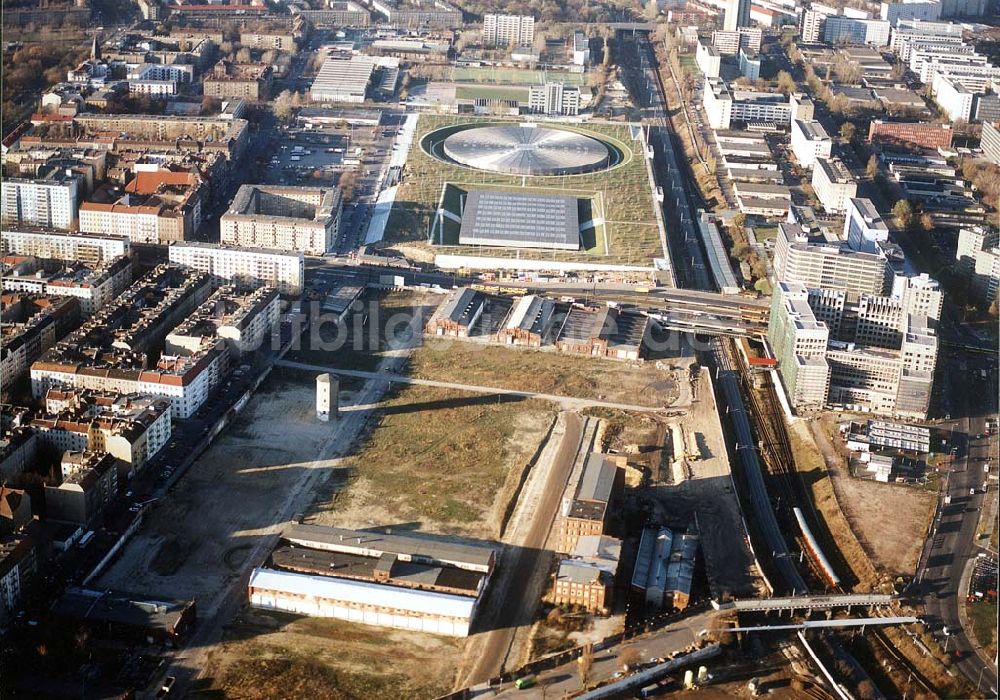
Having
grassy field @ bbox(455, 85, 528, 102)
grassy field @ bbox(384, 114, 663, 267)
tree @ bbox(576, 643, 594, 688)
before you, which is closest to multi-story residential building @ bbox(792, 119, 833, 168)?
grassy field @ bbox(384, 114, 663, 267)

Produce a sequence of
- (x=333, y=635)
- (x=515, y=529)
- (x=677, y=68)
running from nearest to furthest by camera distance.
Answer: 1. (x=333, y=635)
2. (x=515, y=529)
3. (x=677, y=68)

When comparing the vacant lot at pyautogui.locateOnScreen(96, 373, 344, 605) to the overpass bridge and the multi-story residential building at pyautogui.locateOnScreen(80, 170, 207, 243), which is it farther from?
the multi-story residential building at pyautogui.locateOnScreen(80, 170, 207, 243)

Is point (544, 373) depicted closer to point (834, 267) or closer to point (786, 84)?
point (834, 267)

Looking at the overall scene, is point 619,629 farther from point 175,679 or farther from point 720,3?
point 720,3

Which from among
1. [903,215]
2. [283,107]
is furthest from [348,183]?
[903,215]

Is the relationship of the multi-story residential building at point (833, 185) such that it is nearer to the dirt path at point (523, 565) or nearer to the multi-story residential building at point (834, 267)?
the multi-story residential building at point (834, 267)

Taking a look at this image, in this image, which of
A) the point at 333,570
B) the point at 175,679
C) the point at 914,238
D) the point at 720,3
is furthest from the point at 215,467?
the point at 720,3
